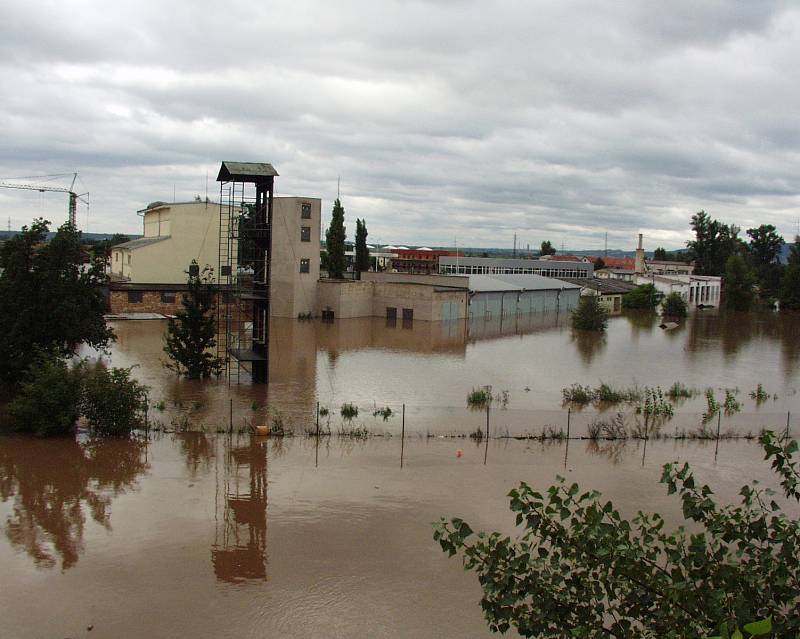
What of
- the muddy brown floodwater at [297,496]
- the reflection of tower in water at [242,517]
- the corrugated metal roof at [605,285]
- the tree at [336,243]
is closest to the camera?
the muddy brown floodwater at [297,496]

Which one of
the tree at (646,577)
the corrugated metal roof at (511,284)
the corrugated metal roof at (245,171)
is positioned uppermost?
the corrugated metal roof at (245,171)

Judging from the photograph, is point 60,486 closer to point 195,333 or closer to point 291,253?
point 195,333

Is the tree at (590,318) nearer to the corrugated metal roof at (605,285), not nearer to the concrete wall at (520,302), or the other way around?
the concrete wall at (520,302)

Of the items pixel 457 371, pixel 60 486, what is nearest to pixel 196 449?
pixel 60 486

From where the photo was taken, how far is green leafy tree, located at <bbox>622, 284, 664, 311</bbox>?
56.0 metres

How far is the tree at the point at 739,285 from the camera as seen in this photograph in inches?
2258

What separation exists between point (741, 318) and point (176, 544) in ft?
162

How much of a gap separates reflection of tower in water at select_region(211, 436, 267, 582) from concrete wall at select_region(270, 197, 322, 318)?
24.4 metres

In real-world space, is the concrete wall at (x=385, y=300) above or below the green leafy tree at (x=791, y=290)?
below

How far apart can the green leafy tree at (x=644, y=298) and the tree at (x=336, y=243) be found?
73.7 ft

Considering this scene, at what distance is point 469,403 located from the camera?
19.5m

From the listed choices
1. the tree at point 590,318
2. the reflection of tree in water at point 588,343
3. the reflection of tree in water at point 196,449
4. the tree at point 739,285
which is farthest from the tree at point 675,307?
the reflection of tree in water at point 196,449

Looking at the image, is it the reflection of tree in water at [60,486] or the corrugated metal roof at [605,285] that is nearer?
the reflection of tree in water at [60,486]

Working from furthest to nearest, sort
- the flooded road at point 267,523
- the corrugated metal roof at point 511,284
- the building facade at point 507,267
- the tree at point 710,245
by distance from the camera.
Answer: the tree at point 710,245
the building facade at point 507,267
the corrugated metal roof at point 511,284
the flooded road at point 267,523
